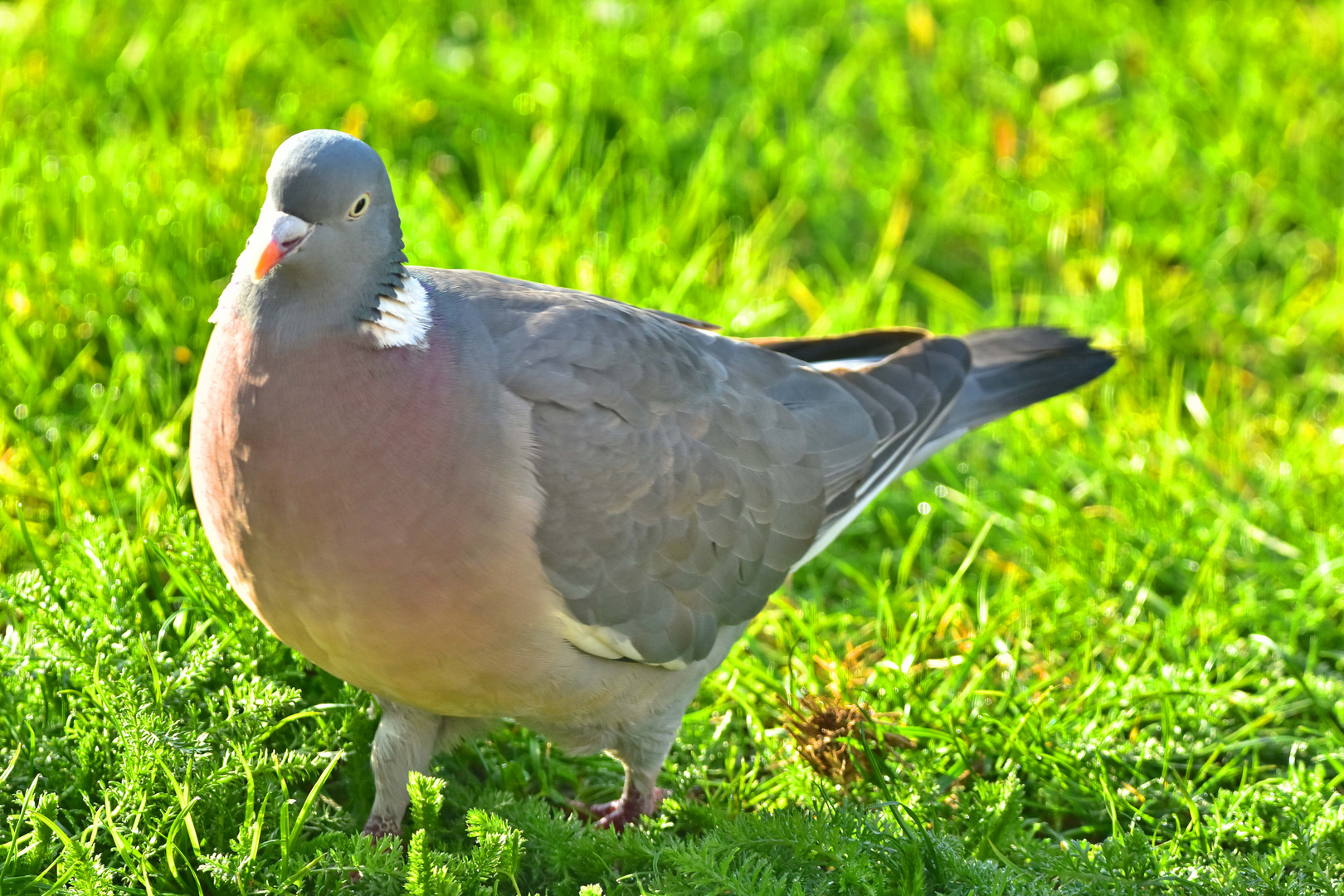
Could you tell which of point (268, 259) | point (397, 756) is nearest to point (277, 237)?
point (268, 259)

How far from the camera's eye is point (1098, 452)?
4.12 meters

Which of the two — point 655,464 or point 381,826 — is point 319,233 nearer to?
point 655,464

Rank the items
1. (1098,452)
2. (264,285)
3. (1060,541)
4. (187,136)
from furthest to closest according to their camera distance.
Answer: (187,136) → (1098,452) → (1060,541) → (264,285)

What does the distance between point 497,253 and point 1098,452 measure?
→ 202 centimetres

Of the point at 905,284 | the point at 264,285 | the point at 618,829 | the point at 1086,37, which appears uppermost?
the point at 1086,37

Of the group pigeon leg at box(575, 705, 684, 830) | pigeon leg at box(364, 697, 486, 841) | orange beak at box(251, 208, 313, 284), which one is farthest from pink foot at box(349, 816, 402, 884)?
orange beak at box(251, 208, 313, 284)

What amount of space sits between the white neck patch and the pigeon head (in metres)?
0.02

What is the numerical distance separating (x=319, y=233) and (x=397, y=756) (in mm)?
1192

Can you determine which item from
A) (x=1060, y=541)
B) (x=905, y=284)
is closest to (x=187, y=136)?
(x=905, y=284)

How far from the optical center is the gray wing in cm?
276

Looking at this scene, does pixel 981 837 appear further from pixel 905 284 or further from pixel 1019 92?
pixel 1019 92

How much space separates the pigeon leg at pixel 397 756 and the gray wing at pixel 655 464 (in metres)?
0.44

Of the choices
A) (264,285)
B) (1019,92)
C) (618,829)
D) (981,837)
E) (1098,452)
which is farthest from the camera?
(1019,92)

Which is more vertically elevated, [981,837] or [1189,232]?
[1189,232]
